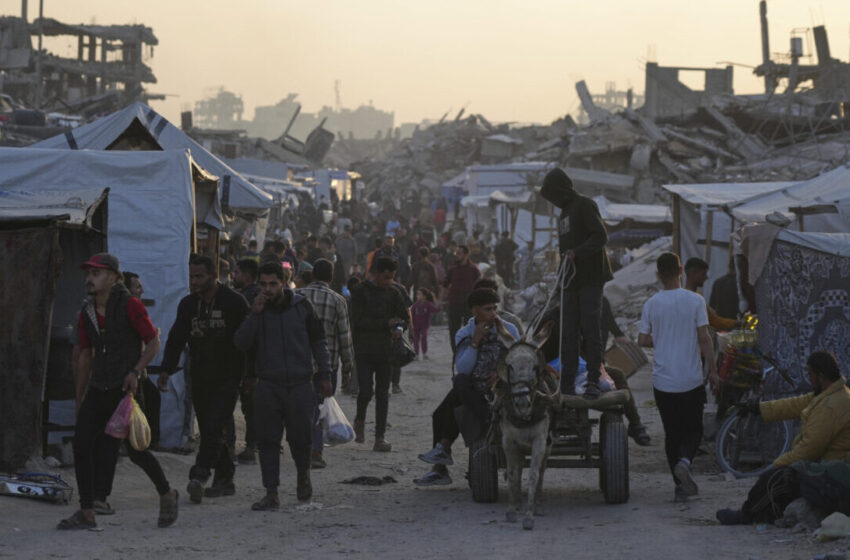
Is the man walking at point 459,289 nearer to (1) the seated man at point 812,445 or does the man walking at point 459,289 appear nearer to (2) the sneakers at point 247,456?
(2) the sneakers at point 247,456

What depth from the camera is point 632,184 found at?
38.5 metres

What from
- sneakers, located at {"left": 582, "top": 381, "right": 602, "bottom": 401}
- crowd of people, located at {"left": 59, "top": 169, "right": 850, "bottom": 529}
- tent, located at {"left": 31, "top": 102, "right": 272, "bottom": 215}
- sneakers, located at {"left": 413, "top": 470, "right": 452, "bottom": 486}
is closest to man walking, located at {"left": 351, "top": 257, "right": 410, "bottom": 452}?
sneakers, located at {"left": 413, "top": 470, "right": 452, "bottom": 486}

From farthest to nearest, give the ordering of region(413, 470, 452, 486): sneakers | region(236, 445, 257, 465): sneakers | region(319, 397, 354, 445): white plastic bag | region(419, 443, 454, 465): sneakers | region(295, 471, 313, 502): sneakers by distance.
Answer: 1. region(236, 445, 257, 465): sneakers
2. region(319, 397, 354, 445): white plastic bag
3. region(413, 470, 452, 486): sneakers
4. region(419, 443, 454, 465): sneakers
5. region(295, 471, 313, 502): sneakers

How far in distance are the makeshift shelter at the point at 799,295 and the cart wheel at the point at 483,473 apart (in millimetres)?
2687

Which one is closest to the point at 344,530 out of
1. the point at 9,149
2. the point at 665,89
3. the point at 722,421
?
the point at 722,421

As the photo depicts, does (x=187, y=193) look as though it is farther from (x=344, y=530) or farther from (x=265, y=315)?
(x=344, y=530)

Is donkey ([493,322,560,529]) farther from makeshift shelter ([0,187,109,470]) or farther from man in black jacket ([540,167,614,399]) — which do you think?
makeshift shelter ([0,187,109,470])

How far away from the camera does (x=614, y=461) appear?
334 inches

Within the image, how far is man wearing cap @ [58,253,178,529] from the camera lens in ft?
24.6

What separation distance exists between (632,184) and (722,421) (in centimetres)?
2853

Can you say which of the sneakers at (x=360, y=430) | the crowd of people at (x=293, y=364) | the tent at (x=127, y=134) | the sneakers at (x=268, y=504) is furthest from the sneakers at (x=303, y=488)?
the tent at (x=127, y=134)

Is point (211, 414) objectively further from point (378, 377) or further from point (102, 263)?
point (378, 377)

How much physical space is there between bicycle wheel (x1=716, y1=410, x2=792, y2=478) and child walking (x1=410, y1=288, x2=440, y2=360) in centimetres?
719

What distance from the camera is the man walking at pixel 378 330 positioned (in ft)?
37.6
